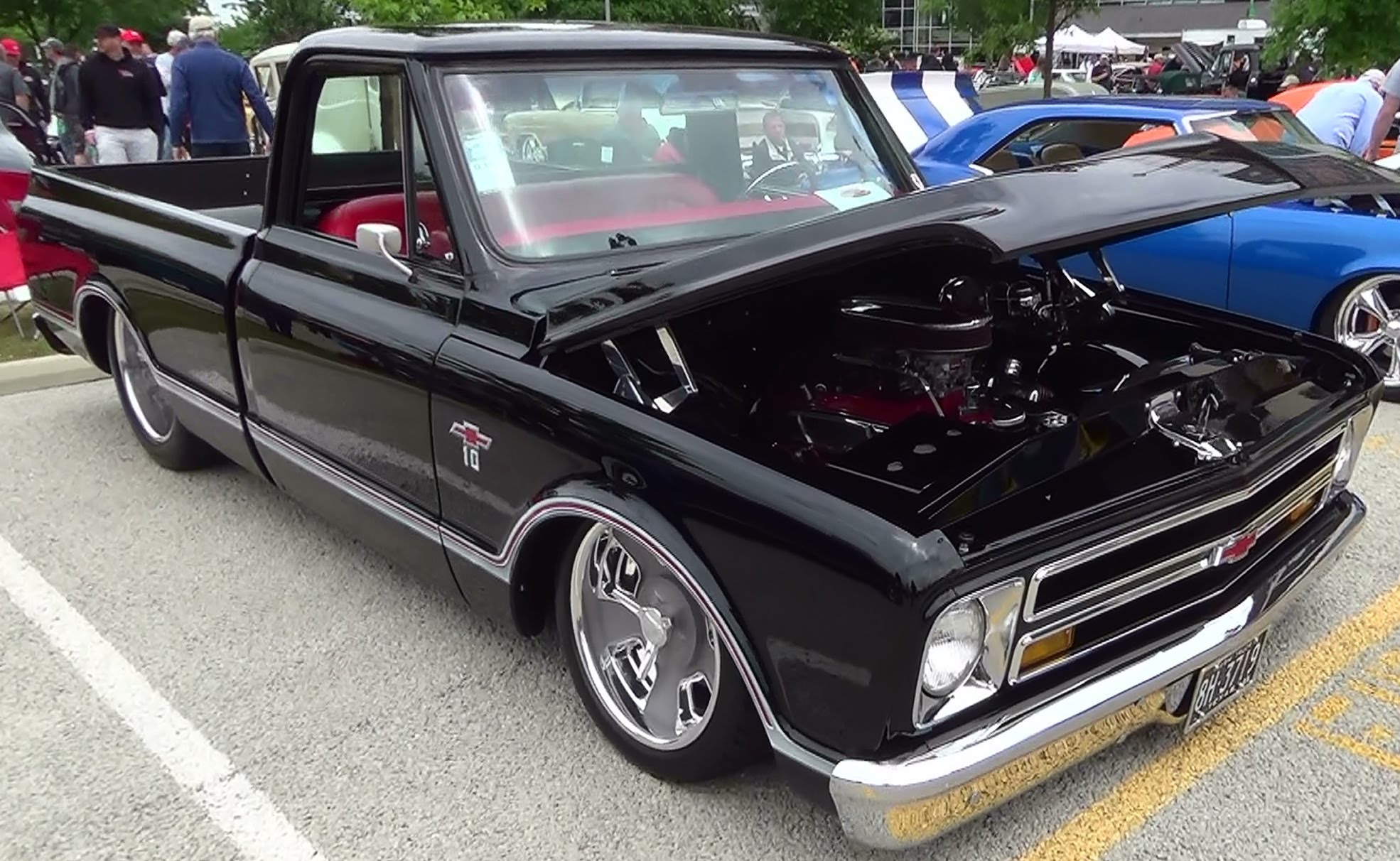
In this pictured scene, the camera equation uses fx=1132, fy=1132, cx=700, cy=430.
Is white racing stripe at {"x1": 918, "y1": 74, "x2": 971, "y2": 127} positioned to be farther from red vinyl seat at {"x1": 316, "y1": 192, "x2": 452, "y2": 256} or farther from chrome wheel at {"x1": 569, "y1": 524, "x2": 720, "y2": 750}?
chrome wheel at {"x1": 569, "y1": 524, "x2": 720, "y2": 750}

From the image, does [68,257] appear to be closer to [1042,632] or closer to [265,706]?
[265,706]

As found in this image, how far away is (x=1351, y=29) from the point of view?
38.8 ft

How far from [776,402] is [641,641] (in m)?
0.68

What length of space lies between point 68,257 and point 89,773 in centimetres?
277

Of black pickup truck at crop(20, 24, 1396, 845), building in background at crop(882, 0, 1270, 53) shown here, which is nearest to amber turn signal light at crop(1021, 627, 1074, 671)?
black pickup truck at crop(20, 24, 1396, 845)

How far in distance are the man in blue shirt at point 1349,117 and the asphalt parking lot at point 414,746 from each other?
4507 millimetres

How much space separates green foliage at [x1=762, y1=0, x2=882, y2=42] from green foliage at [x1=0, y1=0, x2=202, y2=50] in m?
19.5

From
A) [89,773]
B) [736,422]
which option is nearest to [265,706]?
[89,773]

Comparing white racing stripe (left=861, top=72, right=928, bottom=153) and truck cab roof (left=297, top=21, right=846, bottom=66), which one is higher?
truck cab roof (left=297, top=21, right=846, bottom=66)

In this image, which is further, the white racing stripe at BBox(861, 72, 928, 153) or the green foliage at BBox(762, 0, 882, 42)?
the green foliage at BBox(762, 0, 882, 42)

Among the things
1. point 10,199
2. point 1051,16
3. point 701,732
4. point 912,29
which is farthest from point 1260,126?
point 912,29

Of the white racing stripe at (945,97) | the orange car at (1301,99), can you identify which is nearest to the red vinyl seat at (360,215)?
the orange car at (1301,99)

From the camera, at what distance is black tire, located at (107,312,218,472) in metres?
4.68

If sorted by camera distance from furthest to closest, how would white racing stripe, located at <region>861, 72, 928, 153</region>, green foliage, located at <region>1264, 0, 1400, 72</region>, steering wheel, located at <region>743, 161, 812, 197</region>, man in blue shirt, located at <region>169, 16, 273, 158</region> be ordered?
green foliage, located at <region>1264, 0, 1400, 72</region>
white racing stripe, located at <region>861, 72, 928, 153</region>
man in blue shirt, located at <region>169, 16, 273, 158</region>
steering wheel, located at <region>743, 161, 812, 197</region>
